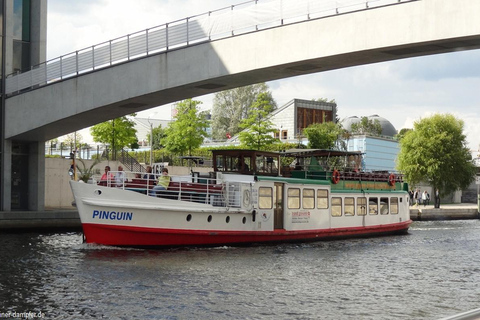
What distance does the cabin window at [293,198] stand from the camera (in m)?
28.0

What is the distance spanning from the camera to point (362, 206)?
32312 millimetres

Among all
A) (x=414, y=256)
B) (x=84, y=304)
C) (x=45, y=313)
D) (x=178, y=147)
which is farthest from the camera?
(x=178, y=147)

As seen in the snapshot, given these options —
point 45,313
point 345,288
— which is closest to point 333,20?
point 345,288

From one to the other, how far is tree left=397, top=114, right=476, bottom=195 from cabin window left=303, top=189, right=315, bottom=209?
35.6 m

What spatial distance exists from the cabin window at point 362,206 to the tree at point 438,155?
3144 centimetres

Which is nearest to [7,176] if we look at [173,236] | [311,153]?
[173,236]

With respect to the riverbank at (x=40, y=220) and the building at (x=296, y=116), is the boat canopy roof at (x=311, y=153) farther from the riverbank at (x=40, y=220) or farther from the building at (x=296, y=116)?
the building at (x=296, y=116)

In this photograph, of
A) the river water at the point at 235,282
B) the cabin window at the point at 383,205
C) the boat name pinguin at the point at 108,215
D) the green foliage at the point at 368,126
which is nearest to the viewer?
the river water at the point at 235,282

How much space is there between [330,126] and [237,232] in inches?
2412

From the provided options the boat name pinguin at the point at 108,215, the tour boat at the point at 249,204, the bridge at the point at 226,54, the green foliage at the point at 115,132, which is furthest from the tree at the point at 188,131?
the boat name pinguin at the point at 108,215

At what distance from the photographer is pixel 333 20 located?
82.4 ft

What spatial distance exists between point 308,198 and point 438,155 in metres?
37.1

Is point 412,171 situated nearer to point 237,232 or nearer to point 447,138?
point 447,138

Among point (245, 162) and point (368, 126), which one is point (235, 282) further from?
point (368, 126)
